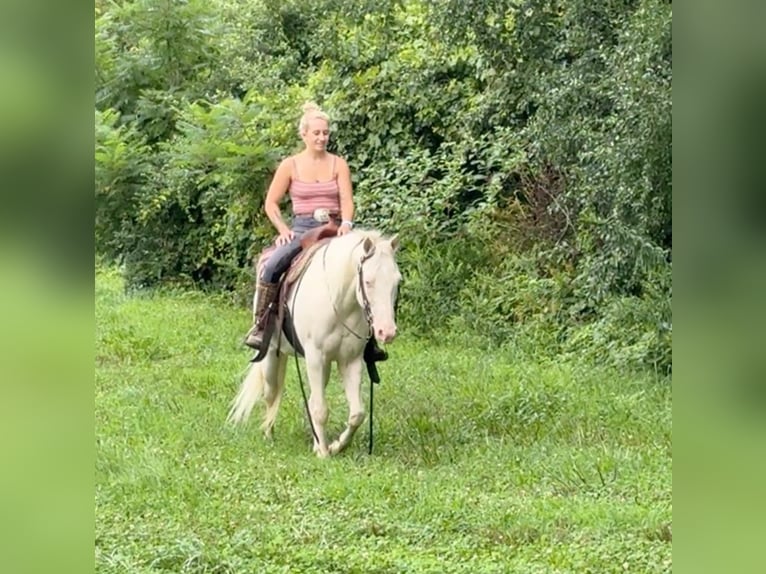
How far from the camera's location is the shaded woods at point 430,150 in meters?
5.88

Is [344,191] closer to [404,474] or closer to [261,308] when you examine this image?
[261,308]

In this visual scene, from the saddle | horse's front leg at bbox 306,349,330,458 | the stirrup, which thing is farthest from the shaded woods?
the stirrup

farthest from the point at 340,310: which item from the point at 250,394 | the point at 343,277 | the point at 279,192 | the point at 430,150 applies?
the point at 430,150

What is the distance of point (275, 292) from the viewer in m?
4.80

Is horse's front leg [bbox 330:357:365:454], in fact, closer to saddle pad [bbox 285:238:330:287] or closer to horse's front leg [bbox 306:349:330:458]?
horse's front leg [bbox 306:349:330:458]

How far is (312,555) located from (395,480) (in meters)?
0.85

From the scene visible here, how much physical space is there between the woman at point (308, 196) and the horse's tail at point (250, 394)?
0.28m

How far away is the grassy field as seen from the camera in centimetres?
350

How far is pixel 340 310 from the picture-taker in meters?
4.48

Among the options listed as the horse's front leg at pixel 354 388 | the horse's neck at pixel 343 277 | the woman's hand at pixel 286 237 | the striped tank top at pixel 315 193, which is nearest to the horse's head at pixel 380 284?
the horse's neck at pixel 343 277

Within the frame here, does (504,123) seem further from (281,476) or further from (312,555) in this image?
(312,555)

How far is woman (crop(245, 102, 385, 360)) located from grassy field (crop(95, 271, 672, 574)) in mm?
677

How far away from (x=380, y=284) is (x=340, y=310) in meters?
0.44
